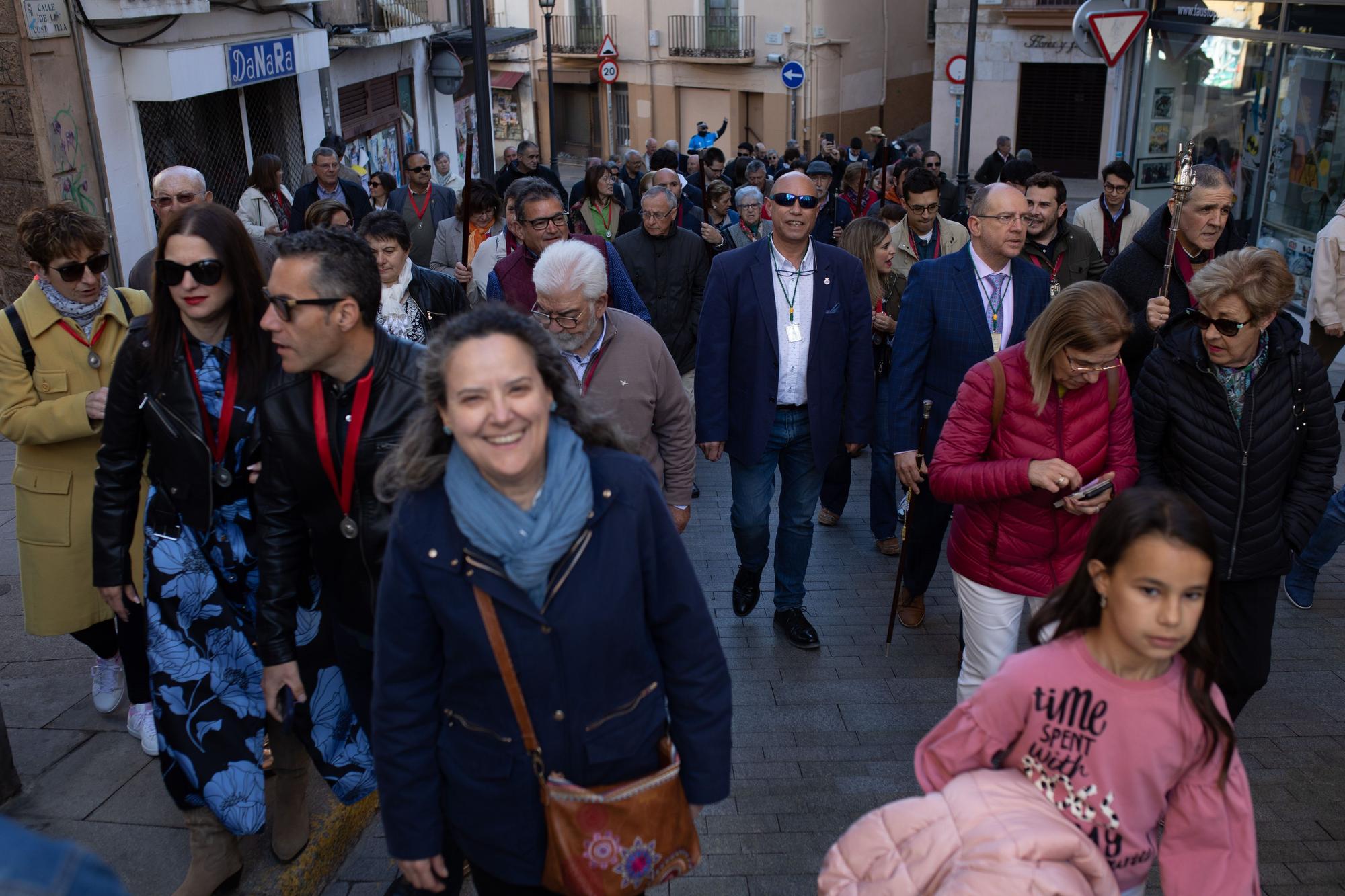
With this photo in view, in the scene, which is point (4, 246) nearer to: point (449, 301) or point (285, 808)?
point (449, 301)

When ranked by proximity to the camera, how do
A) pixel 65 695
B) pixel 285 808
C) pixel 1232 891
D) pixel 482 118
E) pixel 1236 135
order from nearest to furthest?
pixel 1232 891
pixel 285 808
pixel 65 695
pixel 482 118
pixel 1236 135

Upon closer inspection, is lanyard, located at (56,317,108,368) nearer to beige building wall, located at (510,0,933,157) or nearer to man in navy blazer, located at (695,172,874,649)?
man in navy blazer, located at (695,172,874,649)

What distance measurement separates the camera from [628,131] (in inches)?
1519

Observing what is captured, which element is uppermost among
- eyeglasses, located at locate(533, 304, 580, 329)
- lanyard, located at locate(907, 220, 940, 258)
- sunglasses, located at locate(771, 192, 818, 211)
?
sunglasses, located at locate(771, 192, 818, 211)

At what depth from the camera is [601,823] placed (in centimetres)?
262

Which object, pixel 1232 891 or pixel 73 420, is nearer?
pixel 1232 891

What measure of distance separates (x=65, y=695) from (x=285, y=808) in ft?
5.29

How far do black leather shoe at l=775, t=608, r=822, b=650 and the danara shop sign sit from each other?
959 cm

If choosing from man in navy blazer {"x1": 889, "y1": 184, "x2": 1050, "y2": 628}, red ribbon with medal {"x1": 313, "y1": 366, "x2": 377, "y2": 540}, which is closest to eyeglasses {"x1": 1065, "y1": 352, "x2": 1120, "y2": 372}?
man in navy blazer {"x1": 889, "y1": 184, "x2": 1050, "y2": 628}

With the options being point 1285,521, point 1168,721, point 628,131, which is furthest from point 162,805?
point 628,131

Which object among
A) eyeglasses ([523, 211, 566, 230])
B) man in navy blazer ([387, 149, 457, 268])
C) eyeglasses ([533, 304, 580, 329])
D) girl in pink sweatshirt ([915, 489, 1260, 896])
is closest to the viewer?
girl in pink sweatshirt ([915, 489, 1260, 896])

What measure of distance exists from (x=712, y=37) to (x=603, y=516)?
34757 millimetres

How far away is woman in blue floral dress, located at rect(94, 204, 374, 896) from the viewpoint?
3.51m

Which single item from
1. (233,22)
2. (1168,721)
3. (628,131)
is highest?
(233,22)
